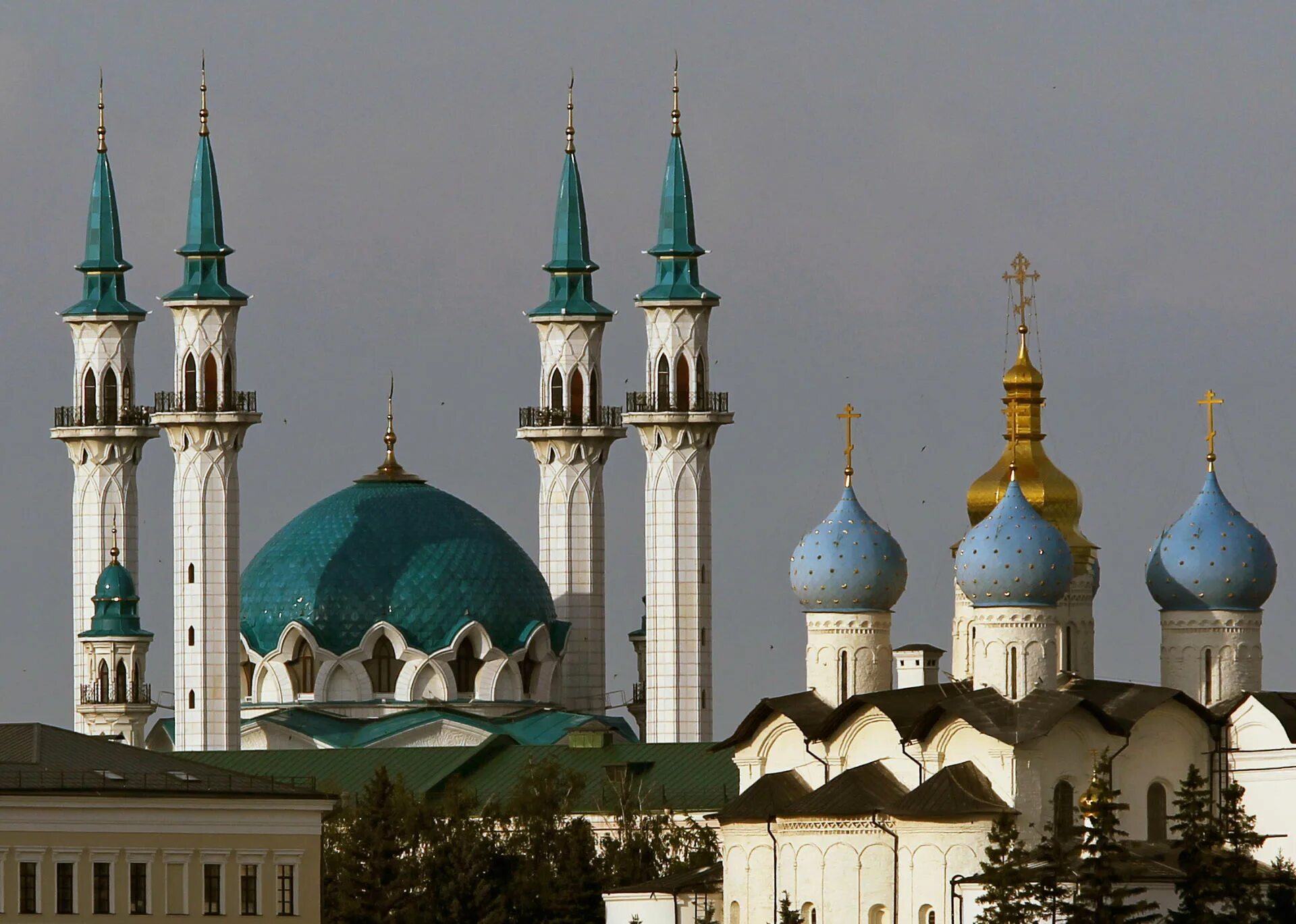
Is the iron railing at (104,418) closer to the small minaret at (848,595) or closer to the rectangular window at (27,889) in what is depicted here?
the small minaret at (848,595)

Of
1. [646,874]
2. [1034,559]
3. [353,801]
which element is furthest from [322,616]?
[1034,559]

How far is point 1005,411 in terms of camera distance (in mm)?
79188

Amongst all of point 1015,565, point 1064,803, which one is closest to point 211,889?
point 1064,803

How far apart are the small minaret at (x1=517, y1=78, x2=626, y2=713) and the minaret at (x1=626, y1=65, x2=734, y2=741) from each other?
1.99m

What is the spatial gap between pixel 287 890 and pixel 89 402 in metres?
25.4

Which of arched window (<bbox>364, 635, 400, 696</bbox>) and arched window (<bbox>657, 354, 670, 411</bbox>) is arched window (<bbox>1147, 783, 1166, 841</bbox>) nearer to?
arched window (<bbox>657, 354, 670, 411</bbox>)

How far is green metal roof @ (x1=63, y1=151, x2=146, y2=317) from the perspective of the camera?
92938 millimetres

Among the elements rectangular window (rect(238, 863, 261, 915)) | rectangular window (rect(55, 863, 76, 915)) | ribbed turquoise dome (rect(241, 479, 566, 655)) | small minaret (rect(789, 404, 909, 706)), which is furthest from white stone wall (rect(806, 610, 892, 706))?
ribbed turquoise dome (rect(241, 479, 566, 655))

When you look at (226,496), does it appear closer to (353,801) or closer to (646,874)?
(353,801)

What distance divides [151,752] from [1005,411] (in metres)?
15.0

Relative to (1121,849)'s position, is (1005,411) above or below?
above

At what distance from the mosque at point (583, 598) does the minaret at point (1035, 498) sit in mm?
52

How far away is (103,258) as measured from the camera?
93.2m

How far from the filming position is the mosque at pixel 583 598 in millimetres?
72750
